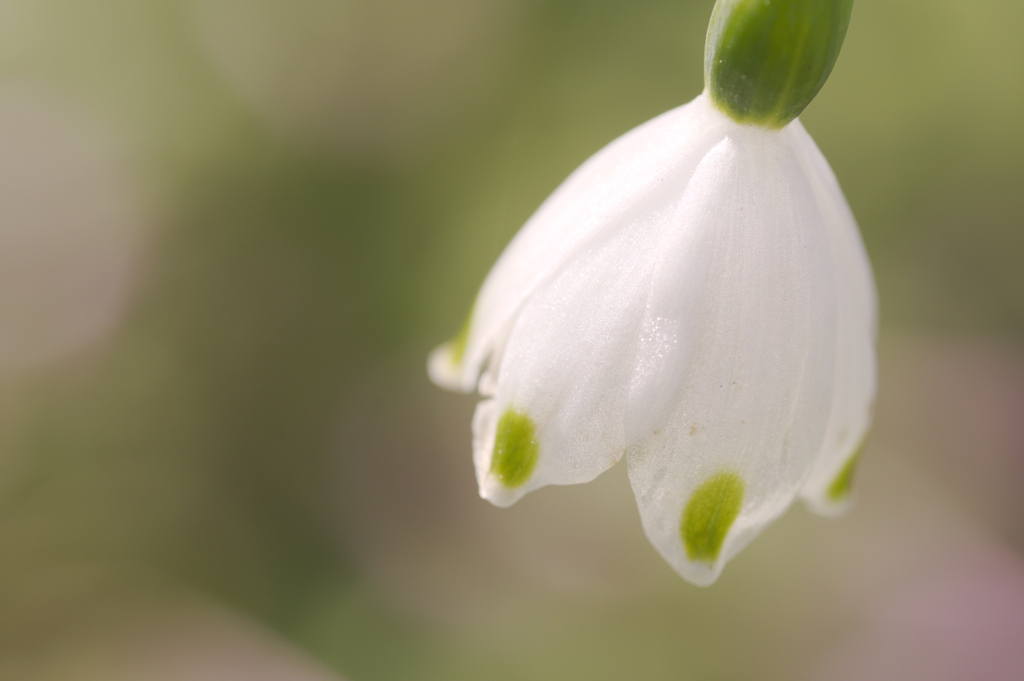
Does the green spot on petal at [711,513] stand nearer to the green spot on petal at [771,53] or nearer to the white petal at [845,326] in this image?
the white petal at [845,326]

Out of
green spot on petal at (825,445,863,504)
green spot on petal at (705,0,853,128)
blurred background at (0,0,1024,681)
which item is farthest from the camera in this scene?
blurred background at (0,0,1024,681)

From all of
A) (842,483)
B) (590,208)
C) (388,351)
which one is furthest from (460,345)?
(388,351)

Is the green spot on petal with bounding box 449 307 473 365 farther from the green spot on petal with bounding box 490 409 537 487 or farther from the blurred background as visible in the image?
the blurred background

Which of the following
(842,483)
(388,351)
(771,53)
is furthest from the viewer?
(388,351)

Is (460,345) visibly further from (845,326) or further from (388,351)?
(388,351)

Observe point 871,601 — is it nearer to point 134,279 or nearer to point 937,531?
point 937,531

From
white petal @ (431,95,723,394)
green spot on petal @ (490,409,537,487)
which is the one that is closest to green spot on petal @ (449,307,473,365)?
white petal @ (431,95,723,394)

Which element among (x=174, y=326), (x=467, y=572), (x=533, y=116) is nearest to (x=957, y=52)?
(x=533, y=116)
